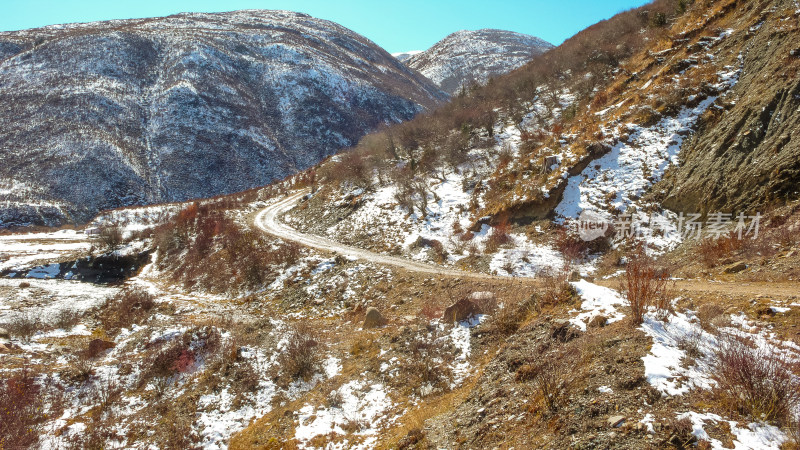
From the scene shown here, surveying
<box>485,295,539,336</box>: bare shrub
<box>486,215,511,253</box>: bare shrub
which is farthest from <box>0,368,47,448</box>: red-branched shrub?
<box>486,215,511,253</box>: bare shrub

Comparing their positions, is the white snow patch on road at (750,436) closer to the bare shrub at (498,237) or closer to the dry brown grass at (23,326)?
the bare shrub at (498,237)

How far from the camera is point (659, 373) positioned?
4770mm

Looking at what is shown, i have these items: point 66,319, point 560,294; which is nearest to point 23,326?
point 66,319

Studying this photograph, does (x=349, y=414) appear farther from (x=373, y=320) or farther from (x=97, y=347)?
(x=97, y=347)

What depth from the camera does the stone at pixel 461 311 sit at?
11.0 metres

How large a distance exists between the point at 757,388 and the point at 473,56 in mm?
167082

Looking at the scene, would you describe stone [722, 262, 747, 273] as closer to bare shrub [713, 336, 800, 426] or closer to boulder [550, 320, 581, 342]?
boulder [550, 320, 581, 342]

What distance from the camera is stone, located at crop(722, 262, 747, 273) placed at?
10273 mm

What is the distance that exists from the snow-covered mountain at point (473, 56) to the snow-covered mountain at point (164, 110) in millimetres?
46218

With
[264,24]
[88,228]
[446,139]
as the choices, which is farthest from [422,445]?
[264,24]

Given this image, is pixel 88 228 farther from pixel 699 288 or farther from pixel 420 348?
pixel 699 288

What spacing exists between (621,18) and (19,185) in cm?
7216

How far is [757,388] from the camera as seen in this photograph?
4.02 m

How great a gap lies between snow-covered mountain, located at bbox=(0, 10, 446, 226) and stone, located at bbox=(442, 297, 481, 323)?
5284 centimetres
